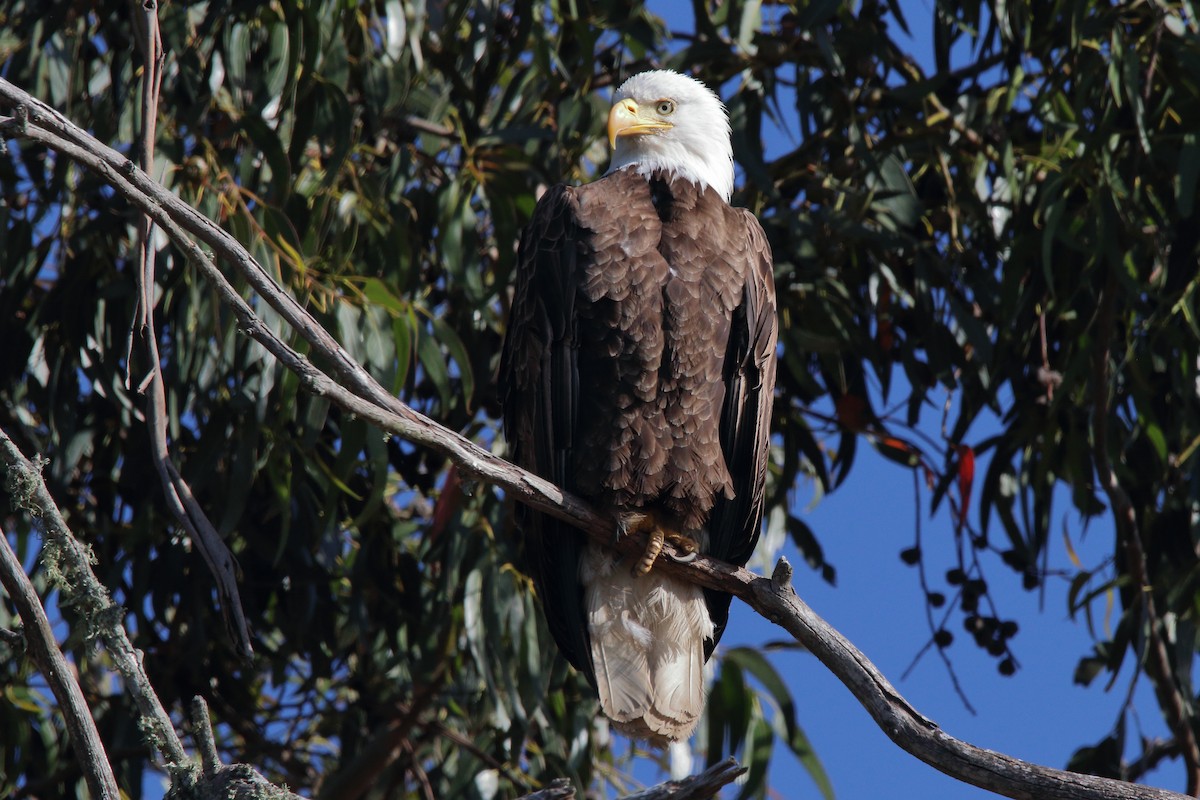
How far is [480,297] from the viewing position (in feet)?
13.3

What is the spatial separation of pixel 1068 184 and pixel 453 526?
6.41 feet

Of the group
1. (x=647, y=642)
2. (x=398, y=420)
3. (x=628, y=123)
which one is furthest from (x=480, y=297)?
(x=398, y=420)

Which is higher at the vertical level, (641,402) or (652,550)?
(641,402)

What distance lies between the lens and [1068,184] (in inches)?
156

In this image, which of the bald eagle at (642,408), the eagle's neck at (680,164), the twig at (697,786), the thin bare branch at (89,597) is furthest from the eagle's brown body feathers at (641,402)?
the thin bare branch at (89,597)

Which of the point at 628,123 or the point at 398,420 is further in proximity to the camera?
the point at 628,123

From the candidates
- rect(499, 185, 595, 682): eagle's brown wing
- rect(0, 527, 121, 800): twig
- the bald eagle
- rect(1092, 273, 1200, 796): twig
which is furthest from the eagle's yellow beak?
rect(0, 527, 121, 800): twig

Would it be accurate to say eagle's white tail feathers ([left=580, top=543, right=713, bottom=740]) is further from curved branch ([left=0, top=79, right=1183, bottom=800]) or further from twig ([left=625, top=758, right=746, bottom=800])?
twig ([left=625, top=758, right=746, bottom=800])

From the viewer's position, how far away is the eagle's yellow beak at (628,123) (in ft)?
12.2

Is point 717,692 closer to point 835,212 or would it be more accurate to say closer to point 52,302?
point 835,212

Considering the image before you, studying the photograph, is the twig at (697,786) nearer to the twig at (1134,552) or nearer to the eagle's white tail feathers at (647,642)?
the eagle's white tail feathers at (647,642)

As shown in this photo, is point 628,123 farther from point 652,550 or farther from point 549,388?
point 652,550

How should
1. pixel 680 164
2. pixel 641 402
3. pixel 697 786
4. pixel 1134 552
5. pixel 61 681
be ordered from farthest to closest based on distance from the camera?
pixel 1134 552 < pixel 680 164 < pixel 641 402 < pixel 697 786 < pixel 61 681

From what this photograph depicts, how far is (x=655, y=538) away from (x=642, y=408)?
30 centimetres
